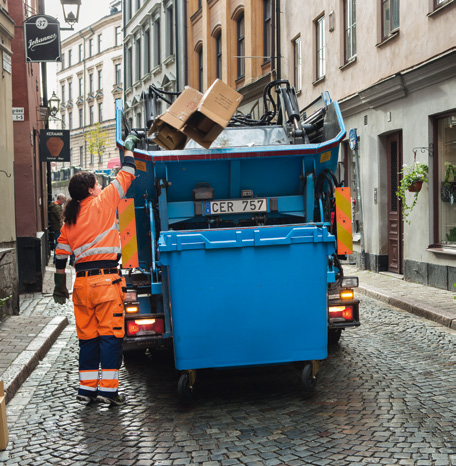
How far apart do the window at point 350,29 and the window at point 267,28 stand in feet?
22.3

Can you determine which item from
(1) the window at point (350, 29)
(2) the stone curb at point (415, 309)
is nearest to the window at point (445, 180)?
(2) the stone curb at point (415, 309)

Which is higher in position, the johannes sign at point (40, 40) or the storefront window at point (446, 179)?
the johannes sign at point (40, 40)

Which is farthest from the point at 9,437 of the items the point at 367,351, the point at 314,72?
the point at 314,72

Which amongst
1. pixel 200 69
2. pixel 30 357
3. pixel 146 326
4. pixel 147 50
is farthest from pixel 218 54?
pixel 146 326

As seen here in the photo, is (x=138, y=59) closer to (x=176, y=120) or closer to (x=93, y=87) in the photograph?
(x=93, y=87)

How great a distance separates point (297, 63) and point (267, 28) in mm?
3425

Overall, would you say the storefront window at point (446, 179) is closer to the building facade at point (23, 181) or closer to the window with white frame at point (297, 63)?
the building facade at point (23, 181)

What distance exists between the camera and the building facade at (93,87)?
67625mm

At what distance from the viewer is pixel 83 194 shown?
5656 mm

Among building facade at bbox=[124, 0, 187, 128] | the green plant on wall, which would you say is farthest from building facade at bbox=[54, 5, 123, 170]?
building facade at bbox=[124, 0, 187, 128]

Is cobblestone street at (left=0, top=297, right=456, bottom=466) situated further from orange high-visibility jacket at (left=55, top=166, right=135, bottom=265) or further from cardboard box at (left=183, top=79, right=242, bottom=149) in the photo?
cardboard box at (left=183, top=79, right=242, bottom=149)

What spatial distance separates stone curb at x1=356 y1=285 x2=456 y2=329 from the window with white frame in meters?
10.3

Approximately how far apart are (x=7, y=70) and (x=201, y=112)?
5603 mm

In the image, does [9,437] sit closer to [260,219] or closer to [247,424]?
[247,424]
